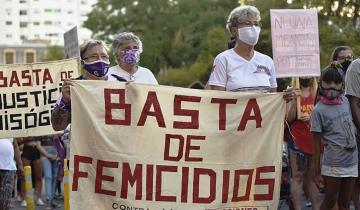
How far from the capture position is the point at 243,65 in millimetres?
6812

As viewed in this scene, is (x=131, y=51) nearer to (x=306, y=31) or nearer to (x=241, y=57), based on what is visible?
(x=241, y=57)

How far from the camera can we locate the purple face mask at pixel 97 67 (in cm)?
622

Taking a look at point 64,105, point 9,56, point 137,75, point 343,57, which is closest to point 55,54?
point 9,56

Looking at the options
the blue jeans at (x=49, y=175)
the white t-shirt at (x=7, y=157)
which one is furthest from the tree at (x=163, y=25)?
the white t-shirt at (x=7, y=157)

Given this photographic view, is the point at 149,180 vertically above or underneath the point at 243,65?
underneath

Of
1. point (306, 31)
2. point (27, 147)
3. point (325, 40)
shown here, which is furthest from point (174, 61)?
point (306, 31)

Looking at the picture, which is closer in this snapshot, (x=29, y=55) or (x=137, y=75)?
(x=137, y=75)

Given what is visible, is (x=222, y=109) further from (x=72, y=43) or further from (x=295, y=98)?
(x=72, y=43)

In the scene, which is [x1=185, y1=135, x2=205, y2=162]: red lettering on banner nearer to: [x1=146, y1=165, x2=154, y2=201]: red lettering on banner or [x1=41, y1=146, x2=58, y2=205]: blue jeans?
[x1=146, y1=165, x2=154, y2=201]: red lettering on banner

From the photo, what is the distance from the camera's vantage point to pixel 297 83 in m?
9.98

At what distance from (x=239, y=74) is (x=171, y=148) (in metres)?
1.09

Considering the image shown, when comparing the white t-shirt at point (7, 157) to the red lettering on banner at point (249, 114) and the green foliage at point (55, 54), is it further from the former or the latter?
the green foliage at point (55, 54)

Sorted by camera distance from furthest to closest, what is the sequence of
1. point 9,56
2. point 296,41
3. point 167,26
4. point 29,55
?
point 9,56 < point 29,55 < point 167,26 < point 296,41

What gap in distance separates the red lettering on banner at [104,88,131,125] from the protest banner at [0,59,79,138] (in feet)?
12.7
